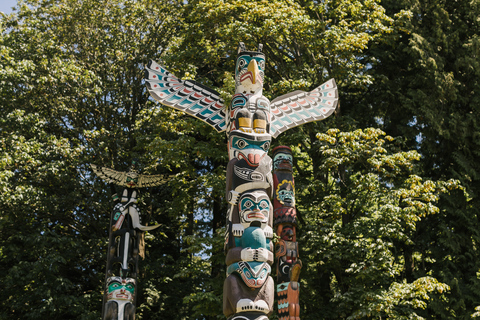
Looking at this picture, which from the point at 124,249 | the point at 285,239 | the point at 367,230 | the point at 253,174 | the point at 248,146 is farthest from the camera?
the point at 367,230

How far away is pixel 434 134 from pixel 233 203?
819 centimetres

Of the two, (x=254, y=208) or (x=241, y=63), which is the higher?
(x=241, y=63)

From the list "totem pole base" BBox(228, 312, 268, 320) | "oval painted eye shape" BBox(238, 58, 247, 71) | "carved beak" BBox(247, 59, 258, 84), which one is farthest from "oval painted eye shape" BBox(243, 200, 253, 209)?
"oval painted eye shape" BBox(238, 58, 247, 71)

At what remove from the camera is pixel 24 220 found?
573 inches

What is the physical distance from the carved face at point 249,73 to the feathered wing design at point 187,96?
74cm

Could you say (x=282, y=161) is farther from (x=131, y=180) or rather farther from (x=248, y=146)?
(x=131, y=180)

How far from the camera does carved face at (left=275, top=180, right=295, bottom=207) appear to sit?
10.0 metres

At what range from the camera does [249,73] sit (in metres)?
9.00

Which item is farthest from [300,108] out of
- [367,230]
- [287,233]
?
[367,230]

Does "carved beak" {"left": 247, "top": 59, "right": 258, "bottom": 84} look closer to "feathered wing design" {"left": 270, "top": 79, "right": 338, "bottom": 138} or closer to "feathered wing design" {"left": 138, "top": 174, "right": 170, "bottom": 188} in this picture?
"feathered wing design" {"left": 270, "top": 79, "right": 338, "bottom": 138}

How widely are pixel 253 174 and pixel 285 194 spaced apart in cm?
237

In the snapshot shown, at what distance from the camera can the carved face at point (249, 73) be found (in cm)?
898

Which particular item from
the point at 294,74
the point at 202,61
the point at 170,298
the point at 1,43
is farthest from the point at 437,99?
the point at 1,43

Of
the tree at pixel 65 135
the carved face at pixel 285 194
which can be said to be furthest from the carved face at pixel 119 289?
the carved face at pixel 285 194
